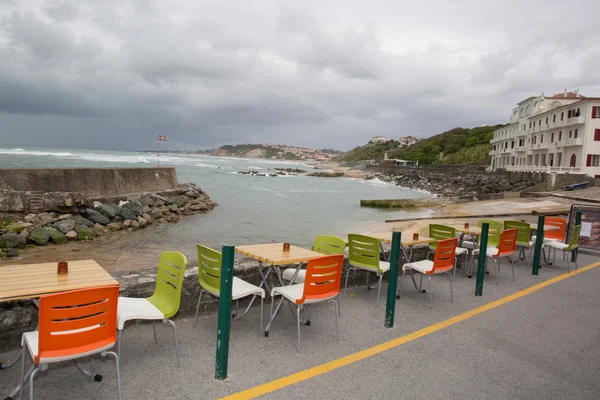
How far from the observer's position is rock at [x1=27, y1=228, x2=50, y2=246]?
39.0 ft

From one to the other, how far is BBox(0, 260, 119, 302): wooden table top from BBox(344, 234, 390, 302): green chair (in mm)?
3219

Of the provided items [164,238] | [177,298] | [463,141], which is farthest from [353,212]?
[463,141]

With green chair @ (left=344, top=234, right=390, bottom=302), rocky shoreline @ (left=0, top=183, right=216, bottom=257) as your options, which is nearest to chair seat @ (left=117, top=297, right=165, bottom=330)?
green chair @ (left=344, top=234, right=390, bottom=302)

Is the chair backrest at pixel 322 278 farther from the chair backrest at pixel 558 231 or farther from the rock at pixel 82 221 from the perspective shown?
the rock at pixel 82 221

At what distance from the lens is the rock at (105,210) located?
1545 cm

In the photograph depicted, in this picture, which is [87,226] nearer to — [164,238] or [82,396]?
[164,238]

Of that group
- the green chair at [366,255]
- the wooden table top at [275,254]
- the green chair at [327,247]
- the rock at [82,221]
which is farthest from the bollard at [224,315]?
the rock at [82,221]

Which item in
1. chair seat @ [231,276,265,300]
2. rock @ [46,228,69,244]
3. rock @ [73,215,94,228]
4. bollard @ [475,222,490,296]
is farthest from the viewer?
rock @ [73,215,94,228]

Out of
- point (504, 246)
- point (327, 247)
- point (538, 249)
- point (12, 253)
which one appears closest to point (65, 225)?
point (12, 253)

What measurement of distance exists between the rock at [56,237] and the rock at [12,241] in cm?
86

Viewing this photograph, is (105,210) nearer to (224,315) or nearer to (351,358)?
(224,315)

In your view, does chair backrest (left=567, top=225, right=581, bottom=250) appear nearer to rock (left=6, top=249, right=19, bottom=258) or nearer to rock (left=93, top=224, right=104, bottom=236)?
rock (left=6, top=249, right=19, bottom=258)

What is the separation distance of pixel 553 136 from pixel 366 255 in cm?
4635

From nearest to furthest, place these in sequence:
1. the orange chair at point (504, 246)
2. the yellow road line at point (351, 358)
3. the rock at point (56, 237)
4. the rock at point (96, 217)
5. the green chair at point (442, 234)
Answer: the yellow road line at point (351, 358) → the orange chair at point (504, 246) → the green chair at point (442, 234) → the rock at point (56, 237) → the rock at point (96, 217)
